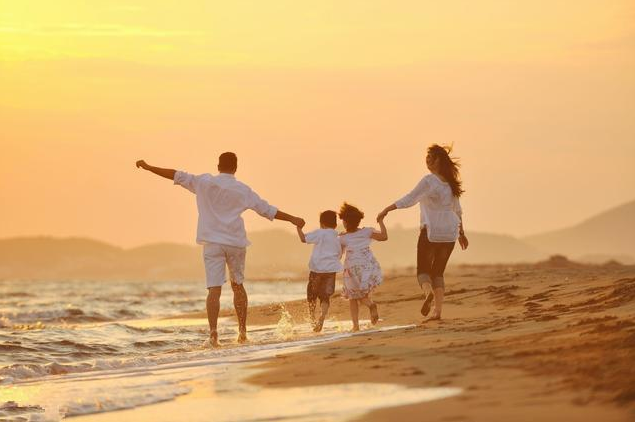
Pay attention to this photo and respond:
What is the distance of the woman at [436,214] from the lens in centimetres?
1104

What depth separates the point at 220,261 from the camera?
440 inches

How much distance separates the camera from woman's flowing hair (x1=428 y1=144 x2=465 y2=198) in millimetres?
11133

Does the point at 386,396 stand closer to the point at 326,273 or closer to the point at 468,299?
the point at 326,273

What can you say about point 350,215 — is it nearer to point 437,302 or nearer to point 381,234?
point 381,234

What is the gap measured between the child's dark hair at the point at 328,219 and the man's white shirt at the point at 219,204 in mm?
1839

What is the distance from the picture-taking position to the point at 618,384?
5.17m

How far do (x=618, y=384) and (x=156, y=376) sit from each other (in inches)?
150

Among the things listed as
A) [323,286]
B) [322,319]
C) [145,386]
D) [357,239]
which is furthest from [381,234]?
[145,386]

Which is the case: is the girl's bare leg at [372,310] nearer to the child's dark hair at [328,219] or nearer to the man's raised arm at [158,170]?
the child's dark hair at [328,219]

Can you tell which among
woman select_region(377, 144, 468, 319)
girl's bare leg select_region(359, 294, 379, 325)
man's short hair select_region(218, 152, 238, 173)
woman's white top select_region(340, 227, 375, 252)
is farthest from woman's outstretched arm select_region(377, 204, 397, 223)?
man's short hair select_region(218, 152, 238, 173)

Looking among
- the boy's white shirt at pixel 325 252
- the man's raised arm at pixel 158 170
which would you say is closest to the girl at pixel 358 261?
the boy's white shirt at pixel 325 252

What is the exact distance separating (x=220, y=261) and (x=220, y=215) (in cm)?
53

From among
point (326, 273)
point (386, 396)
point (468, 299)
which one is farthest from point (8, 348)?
point (386, 396)

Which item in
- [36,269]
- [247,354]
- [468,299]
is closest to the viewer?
[247,354]
